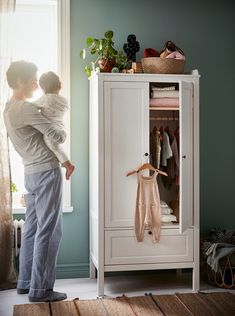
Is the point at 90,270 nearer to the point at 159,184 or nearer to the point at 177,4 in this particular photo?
the point at 159,184

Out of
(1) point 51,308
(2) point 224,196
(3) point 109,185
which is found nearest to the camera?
(1) point 51,308

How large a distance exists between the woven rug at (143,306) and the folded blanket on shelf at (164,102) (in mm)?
1417

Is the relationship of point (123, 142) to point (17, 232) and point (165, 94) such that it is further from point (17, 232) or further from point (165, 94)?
point (17, 232)

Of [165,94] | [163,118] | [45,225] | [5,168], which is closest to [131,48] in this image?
[165,94]

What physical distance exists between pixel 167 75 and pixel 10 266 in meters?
1.90

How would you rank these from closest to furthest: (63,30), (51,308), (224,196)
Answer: (51,308) < (63,30) < (224,196)

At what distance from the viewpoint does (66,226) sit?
428cm

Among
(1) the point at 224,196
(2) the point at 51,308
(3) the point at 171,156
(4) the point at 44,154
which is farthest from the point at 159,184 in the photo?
(2) the point at 51,308

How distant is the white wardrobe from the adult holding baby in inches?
12.8

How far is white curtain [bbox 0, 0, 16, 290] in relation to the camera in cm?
392

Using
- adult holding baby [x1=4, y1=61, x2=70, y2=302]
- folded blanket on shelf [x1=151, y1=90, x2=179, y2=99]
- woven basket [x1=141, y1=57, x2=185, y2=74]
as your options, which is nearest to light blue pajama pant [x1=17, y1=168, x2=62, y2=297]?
adult holding baby [x1=4, y1=61, x2=70, y2=302]

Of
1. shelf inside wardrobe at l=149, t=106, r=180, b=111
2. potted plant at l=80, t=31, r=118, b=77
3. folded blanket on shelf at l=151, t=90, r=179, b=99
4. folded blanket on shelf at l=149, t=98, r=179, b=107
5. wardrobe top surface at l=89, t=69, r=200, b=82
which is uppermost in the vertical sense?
potted plant at l=80, t=31, r=118, b=77

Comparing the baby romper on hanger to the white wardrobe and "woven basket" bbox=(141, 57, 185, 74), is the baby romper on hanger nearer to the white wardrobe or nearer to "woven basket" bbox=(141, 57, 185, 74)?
the white wardrobe

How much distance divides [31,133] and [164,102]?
1.03m
